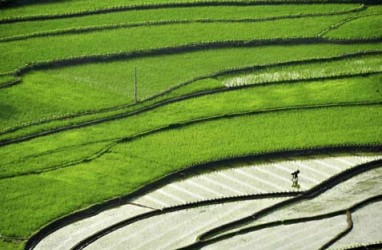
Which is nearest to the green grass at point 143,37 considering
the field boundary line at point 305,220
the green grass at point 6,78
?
the green grass at point 6,78

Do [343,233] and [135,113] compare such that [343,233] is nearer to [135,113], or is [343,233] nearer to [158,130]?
[158,130]

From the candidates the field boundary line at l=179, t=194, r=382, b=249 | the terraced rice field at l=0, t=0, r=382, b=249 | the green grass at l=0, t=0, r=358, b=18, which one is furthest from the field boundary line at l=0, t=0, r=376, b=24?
the field boundary line at l=179, t=194, r=382, b=249

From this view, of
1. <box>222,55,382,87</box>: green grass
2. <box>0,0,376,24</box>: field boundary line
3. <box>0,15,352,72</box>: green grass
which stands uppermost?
<box>0,0,376,24</box>: field boundary line

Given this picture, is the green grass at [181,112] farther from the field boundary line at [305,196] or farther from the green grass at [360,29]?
A: the field boundary line at [305,196]

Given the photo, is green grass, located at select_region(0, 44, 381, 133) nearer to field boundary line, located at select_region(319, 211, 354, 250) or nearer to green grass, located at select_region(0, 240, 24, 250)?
green grass, located at select_region(0, 240, 24, 250)

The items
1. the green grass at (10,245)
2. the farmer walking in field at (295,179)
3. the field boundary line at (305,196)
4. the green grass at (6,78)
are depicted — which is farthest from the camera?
the green grass at (6,78)

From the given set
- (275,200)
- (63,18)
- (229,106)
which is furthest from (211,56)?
(275,200)
